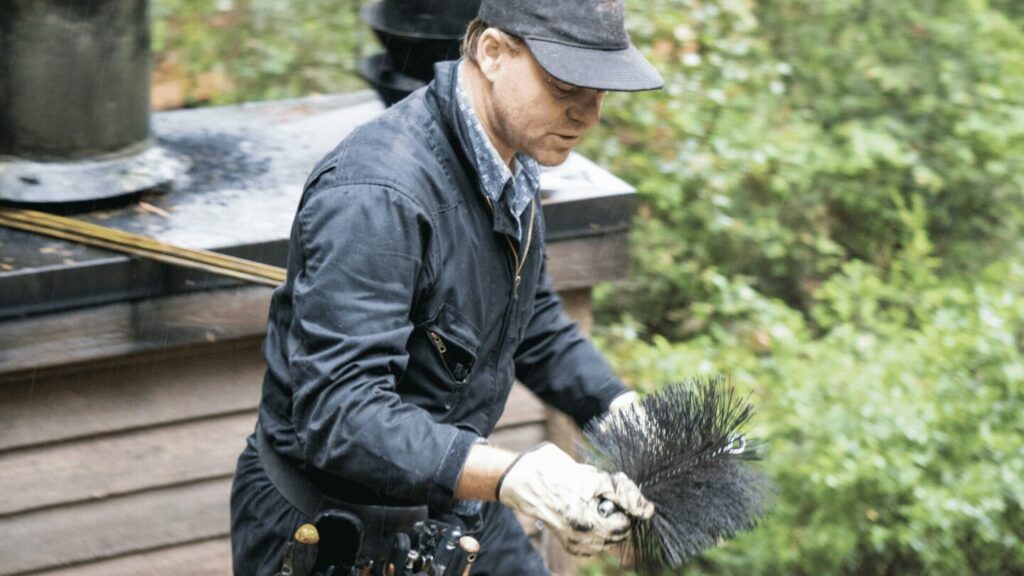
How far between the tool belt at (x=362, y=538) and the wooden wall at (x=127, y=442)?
83 cm

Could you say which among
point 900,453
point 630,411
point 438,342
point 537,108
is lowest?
point 900,453

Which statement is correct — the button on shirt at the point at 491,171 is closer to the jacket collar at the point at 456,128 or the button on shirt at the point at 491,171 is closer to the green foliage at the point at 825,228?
the jacket collar at the point at 456,128

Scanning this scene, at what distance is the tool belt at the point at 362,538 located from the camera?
100 inches

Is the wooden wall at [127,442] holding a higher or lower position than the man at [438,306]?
lower

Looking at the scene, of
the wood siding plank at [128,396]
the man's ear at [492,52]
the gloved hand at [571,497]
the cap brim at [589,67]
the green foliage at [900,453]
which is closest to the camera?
the gloved hand at [571,497]

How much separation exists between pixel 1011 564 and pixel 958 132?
3.18 m

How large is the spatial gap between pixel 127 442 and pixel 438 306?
1500 mm

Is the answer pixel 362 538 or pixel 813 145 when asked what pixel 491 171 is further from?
pixel 813 145

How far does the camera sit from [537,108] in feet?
8.18

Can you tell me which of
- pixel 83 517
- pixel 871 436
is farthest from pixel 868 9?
pixel 83 517

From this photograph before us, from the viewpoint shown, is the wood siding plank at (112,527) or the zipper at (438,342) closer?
the zipper at (438,342)

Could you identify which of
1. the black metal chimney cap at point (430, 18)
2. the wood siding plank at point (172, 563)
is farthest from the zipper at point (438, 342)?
the black metal chimney cap at point (430, 18)

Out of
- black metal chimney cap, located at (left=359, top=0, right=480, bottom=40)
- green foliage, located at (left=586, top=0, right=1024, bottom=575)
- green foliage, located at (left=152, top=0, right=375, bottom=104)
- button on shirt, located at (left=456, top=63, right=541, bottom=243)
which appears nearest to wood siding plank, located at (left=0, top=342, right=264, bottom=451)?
black metal chimney cap, located at (left=359, top=0, right=480, bottom=40)

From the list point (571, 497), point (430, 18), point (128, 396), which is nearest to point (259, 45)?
point (430, 18)
